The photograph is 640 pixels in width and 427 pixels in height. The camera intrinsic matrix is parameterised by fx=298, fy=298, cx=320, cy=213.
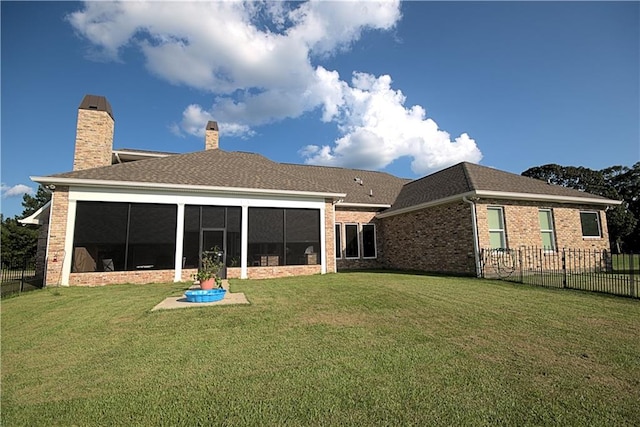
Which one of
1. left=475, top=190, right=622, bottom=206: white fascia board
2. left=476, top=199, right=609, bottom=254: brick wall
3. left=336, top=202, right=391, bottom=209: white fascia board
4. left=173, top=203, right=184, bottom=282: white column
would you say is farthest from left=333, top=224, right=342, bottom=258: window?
left=173, top=203, right=184, bottom=282: white column

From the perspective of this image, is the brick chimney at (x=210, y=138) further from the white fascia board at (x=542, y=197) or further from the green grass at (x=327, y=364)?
the white fascia board at (x=542, y=197)

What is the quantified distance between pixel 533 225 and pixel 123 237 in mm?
16410

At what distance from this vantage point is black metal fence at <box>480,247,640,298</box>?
827cm

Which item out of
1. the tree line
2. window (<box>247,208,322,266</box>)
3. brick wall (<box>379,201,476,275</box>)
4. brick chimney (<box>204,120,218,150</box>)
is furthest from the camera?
the tree line

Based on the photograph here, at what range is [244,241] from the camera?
1218 centimetres

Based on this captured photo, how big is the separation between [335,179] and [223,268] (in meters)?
10.8

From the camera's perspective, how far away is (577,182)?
41500 millimetres

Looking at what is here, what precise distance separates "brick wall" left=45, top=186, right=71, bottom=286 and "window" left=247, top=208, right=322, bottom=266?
6.27 metres

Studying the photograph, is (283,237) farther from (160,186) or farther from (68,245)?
(68,245)

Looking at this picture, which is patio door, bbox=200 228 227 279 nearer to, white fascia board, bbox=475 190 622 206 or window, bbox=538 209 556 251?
white fascia board, bbox=475 190 622 206

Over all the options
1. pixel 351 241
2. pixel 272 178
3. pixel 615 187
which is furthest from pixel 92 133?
pixel 615 187

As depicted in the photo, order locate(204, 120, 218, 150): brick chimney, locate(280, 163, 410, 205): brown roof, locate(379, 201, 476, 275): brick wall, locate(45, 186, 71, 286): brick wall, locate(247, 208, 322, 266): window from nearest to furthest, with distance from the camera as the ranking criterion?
locate(45, 186, 71, 286): brick wall, locate(379, 201, 476, 275): brick wall, locate(247, 208, 322, 266): window, locate(280, 163, 410, 205): brown roof, locate(204, 120, 218, 150): brick chimney

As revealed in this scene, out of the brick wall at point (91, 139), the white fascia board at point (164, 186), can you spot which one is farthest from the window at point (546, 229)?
the brick wall at point (91, 139)

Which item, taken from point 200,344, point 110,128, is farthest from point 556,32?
point 110,128
